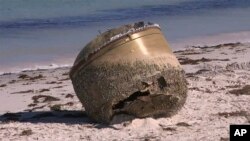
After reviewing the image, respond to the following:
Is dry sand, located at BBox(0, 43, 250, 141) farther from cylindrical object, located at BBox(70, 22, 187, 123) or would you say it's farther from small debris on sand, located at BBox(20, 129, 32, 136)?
cylindrical object, located at BBox(70, 22, 187, 123)

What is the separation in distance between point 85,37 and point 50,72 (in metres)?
6.24

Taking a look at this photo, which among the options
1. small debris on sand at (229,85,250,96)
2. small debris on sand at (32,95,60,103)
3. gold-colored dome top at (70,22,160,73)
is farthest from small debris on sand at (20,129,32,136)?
small debris on sand at (229,85,250,96)

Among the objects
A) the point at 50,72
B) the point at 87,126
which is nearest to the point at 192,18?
the point at 50,72

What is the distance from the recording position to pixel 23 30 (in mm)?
23203

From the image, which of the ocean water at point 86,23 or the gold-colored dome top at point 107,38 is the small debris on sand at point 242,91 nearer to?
the gold-colored dome top at point 107,38

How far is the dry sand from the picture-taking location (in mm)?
7434

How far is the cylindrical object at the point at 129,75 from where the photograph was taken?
24.6ft

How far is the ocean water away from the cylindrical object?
2.03 meters

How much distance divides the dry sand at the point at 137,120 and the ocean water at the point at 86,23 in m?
1.64

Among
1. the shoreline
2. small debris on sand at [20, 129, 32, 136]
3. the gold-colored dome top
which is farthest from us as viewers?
the shoreline

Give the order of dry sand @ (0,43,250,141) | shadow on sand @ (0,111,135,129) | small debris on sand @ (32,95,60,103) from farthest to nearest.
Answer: small debris on sand @ (32,95,60,103) < shadow on sand @ (0,111,135,129) < dry sand @ (0,43,250,141)

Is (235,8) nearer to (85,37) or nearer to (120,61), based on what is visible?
(85,37)

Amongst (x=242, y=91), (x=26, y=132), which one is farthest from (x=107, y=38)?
(x=242, y=91)

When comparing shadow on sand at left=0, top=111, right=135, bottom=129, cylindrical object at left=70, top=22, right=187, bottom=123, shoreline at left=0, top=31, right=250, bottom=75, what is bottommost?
shadow on sand at left=0, top=111, right=135, bottom=129
